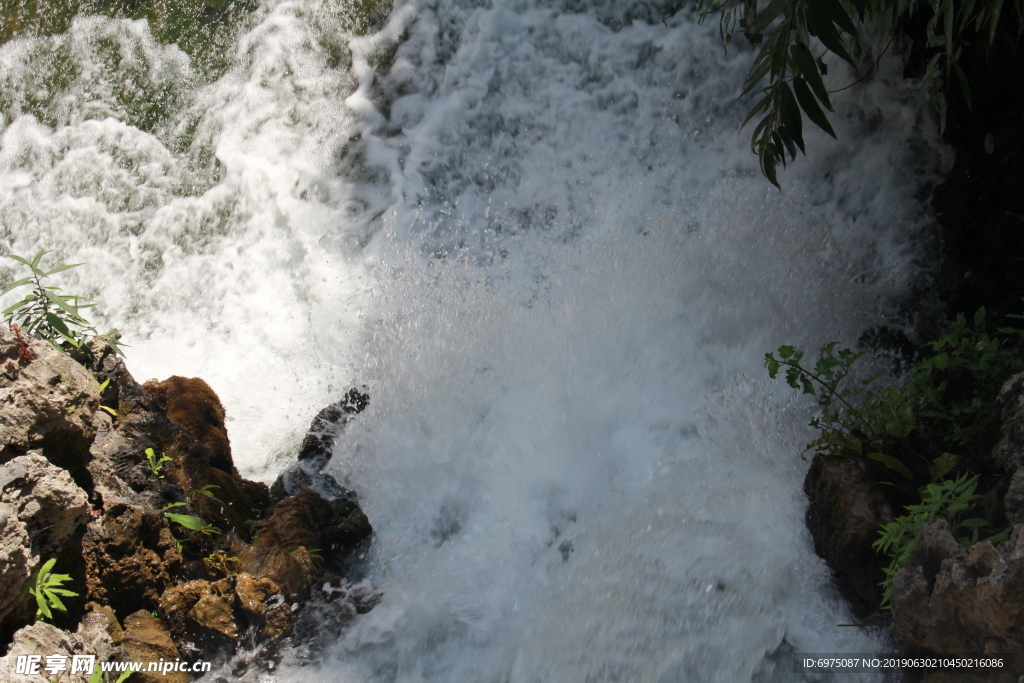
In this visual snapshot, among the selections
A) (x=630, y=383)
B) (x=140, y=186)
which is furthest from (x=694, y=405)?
(x=140, y=186)

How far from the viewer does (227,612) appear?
270 centimetres

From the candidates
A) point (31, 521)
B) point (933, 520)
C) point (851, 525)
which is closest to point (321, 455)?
point (31, 521)

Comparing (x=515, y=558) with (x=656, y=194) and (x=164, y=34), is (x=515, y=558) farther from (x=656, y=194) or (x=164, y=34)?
(x=164, y=34)

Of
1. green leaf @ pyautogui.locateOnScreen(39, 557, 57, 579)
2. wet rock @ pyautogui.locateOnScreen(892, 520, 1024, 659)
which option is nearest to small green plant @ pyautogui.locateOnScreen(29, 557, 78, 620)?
green leaf @ pyautogui.locateOnScreen(39, 557, 57, 579)

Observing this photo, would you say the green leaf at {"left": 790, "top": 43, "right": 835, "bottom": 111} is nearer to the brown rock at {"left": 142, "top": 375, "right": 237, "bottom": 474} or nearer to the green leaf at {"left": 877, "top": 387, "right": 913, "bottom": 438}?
the green leaf at {"left": 877, "top": 387, "right": 913, "bottom": 438}

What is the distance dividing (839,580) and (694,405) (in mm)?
1028

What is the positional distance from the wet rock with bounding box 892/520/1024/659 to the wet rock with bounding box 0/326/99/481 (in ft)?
8.77

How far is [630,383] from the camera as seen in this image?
11.8 ft

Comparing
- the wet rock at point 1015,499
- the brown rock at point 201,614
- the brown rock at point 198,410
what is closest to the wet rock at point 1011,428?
the wet rock at point 1015,499

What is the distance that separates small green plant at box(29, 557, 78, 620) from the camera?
212cm

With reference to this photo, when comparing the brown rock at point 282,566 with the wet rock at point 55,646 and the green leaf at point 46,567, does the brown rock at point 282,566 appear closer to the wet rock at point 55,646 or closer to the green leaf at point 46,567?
the wet rock at point 55,646

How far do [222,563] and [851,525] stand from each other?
7.68 feet

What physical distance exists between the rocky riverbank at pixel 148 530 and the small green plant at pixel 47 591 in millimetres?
21

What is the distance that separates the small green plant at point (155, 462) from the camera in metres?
2.91
